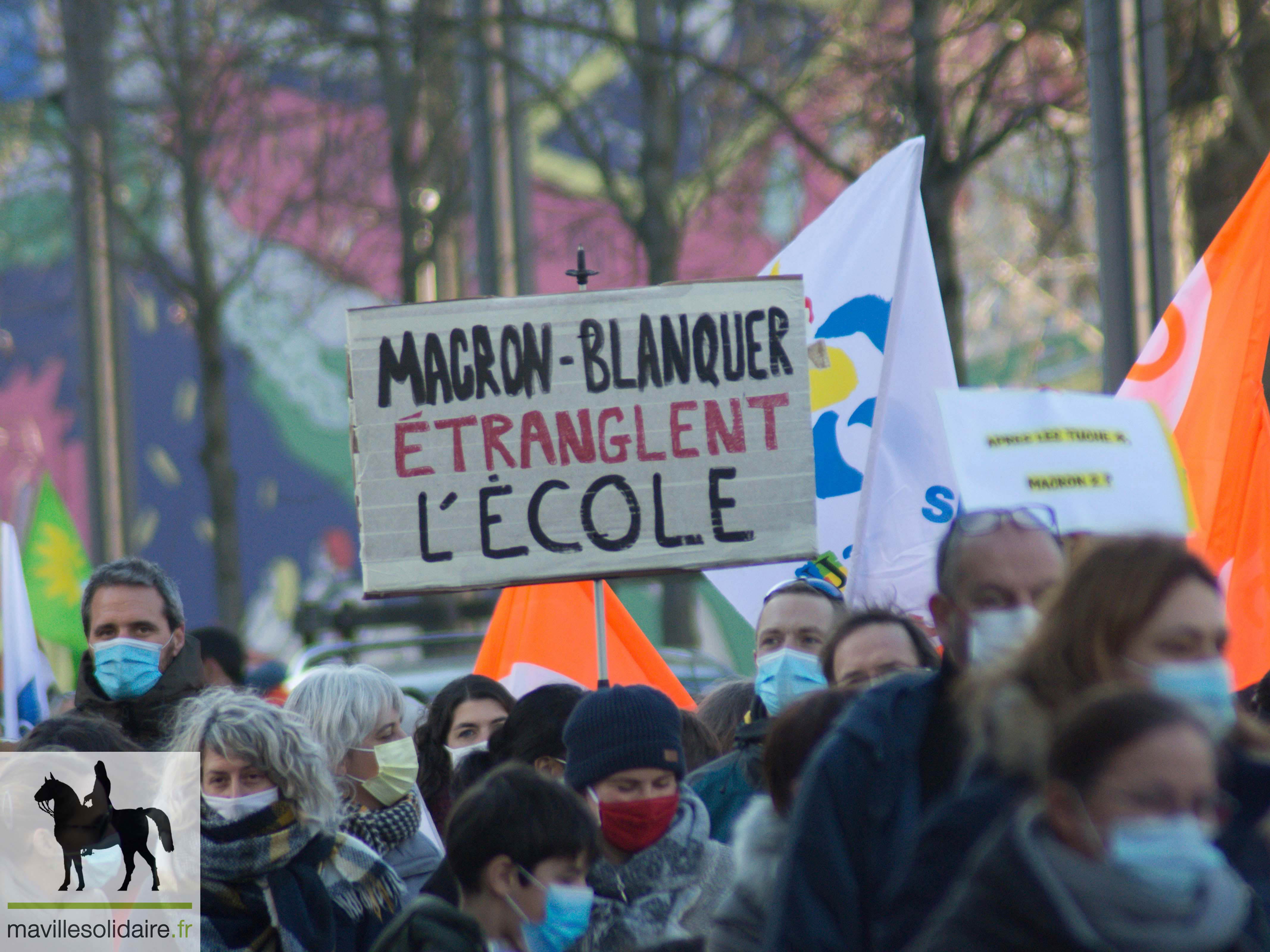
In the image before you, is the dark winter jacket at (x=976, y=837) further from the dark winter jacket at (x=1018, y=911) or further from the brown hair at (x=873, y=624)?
the brown hair at (x=873, y=624)

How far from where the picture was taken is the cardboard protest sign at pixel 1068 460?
2.80 meters

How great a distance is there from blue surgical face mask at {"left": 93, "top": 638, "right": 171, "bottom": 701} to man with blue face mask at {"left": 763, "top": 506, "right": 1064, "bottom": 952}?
9.19 feet

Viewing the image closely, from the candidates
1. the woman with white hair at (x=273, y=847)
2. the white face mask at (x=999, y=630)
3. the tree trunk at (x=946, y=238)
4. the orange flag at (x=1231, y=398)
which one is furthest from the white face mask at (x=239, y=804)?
the tree trunk at (x=946, y=238)

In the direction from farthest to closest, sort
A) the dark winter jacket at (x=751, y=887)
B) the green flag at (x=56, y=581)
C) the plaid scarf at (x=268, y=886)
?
the green flag at (x=56, y=581), the plaid scarf at (x=268, y=886), the dark winter jacket at (x=751, y=887)

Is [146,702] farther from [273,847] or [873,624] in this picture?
[873,624]

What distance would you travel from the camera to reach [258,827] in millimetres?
3660

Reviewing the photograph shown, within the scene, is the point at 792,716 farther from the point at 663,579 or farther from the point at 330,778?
the point at 663,579

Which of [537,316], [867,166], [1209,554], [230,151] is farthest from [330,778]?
[230,151]

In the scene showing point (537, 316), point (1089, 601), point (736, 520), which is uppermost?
point (537, 316)

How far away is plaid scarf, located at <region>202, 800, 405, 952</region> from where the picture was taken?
3.59 metres

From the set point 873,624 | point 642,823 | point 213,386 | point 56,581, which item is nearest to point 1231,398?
point 873,624

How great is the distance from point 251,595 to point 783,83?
10576mm

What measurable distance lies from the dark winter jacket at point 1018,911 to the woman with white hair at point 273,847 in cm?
200

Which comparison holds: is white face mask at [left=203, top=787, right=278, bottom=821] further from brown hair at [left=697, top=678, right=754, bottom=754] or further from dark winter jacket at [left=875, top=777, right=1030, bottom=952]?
dark winter jacket at [left=875, top=777, right=1030, bottom=952]
